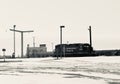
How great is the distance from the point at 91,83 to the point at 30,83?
132 inches

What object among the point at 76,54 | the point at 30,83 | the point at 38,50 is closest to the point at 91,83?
the point at 30,83

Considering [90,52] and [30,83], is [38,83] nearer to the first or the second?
[30,83]

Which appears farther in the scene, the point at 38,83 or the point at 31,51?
the point at 31,51

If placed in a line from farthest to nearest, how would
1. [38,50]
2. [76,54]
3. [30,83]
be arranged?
[38,50], [76,54], [30,83]

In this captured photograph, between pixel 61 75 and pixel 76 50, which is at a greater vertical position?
pixel 76 50

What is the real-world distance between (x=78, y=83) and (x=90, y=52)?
69880 millimetres

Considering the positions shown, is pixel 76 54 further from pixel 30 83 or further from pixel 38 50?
pixel 30 83

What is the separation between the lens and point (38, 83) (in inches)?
650

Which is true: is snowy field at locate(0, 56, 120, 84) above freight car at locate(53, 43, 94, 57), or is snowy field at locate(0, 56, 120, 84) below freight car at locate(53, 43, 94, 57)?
below

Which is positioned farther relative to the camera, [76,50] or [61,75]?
[76,50]

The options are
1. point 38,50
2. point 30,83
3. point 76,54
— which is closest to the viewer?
point 30,83

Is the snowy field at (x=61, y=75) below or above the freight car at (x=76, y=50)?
below

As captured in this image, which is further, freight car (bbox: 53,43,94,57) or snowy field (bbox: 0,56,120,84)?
freight car (bbox: 53,43,94,57)

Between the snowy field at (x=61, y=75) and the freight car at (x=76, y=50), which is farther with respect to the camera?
the freight car at (x=76, y=50)
